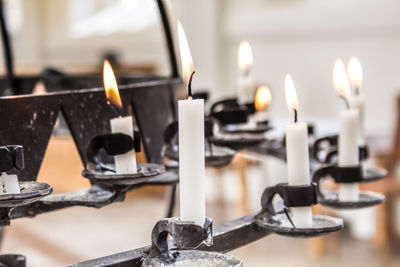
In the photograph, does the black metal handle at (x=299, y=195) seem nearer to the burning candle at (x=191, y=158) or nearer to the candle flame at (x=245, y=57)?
the burning candle at (x=191, y=158)

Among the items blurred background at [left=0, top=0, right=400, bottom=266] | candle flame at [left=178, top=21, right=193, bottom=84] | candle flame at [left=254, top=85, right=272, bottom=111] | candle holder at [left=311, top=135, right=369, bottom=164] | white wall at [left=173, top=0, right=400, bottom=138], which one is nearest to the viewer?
candle flame at [left=178, top=21, right=193, bottom=84]

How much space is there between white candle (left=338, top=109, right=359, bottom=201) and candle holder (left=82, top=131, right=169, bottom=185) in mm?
297

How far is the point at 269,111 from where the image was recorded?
4863mm

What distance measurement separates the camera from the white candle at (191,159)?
665 mm

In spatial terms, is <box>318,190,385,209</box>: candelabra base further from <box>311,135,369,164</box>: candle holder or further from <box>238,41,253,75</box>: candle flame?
<box>238,41,253,75</box>: candle flame

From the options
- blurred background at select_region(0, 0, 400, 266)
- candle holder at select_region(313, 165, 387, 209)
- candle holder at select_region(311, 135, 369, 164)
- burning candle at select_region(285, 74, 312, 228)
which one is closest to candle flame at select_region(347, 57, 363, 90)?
candle holder at select_region(311, 135, 369, 164)

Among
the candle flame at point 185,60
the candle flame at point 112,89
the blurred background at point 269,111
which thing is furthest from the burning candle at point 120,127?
the blurred background at point 269,111

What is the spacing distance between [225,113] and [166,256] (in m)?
0.48

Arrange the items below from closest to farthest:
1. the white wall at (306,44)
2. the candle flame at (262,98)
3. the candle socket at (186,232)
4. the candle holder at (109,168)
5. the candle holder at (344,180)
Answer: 1. the candle socket at (186,232)
2. the candle holder at (109,168)
3. the candle holder at (344,180)
4. the candle flame at (262,98)
5. the white wall at (306,44)

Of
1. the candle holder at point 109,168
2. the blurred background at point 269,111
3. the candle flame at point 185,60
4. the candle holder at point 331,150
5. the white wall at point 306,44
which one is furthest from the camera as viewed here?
the white wall at point 306,44

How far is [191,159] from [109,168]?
10.9 inches

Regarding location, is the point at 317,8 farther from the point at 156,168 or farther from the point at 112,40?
the point at 156,168

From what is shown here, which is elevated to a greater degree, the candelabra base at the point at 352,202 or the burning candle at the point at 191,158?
the burning candle at the point at 191,158

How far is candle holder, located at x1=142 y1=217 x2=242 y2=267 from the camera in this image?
0.66 meters
